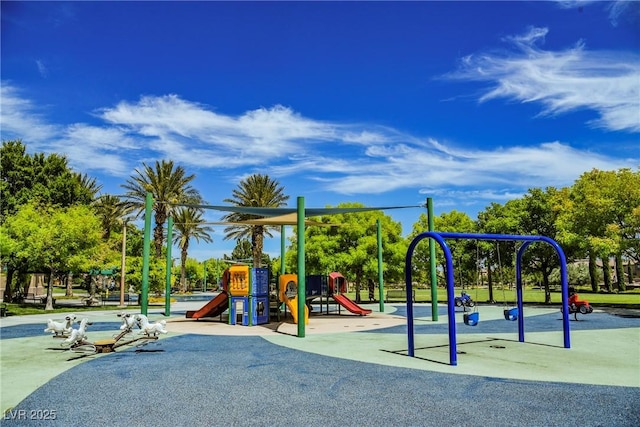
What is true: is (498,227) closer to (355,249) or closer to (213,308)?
(355,249)

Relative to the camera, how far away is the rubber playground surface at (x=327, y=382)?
5609mm

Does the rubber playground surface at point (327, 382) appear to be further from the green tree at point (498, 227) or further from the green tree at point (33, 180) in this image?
the green tree at point (33, 180)

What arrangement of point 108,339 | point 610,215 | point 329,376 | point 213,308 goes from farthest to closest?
point 610,215 → point 213,308 → point 108,339 → point 329,376

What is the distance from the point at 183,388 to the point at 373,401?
3.05 metres

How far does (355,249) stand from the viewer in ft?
108

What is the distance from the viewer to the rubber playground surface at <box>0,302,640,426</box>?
5609 millimetres

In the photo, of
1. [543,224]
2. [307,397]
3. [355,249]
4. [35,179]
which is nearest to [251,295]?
[307,397]

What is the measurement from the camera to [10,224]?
85.6 feet

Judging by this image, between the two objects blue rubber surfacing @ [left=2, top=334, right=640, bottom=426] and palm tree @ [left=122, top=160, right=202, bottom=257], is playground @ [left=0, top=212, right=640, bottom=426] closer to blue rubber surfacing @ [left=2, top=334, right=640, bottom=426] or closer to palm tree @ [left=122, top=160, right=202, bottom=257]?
blue rubber surfacing @ [left=2, top=334, right=640, bottom=426]

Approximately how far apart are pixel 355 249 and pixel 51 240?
19.7 metres

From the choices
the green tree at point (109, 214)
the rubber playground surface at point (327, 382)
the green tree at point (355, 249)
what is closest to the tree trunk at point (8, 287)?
the green tree at point (109, 214)

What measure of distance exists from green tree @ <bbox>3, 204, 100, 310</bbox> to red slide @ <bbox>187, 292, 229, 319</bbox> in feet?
36.4

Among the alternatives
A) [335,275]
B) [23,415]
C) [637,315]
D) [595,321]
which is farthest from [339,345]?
[637,315]

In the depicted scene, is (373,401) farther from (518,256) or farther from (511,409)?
(518,256)
